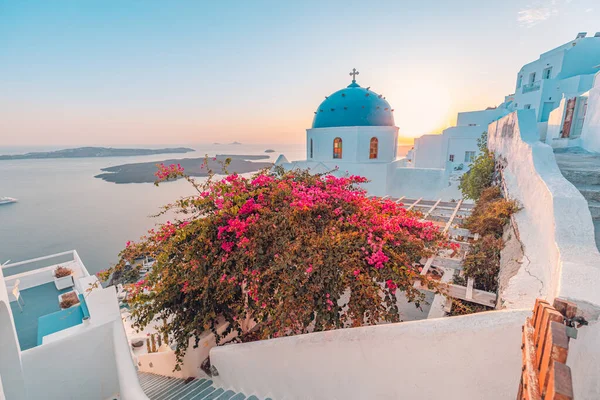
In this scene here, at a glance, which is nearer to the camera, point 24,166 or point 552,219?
point 552,219

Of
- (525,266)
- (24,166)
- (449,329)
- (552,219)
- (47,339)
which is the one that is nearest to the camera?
(449,329)

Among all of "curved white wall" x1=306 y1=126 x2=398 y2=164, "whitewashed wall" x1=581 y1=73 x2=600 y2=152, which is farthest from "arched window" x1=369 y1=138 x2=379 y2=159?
"whitewashed wall" x1=581 y1=73 x2=600 y2=152

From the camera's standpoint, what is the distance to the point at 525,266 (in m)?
2.76

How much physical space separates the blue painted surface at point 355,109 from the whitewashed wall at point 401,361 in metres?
15.7

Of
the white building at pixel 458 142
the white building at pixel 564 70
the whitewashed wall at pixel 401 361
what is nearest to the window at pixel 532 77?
the white building at pixel 564 70

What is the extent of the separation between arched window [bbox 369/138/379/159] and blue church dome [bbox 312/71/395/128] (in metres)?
1.06

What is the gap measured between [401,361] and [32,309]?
1264 cm

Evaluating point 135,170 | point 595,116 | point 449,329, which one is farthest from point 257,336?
point 135,170

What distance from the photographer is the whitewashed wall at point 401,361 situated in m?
1.93

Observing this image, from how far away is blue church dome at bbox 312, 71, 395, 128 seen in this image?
55.4 feet

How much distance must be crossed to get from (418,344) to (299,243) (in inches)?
62.7

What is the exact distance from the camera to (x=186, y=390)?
4.06 meters

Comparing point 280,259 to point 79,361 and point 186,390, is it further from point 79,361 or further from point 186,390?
point 79,361

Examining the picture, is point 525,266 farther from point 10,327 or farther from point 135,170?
point 135,170
